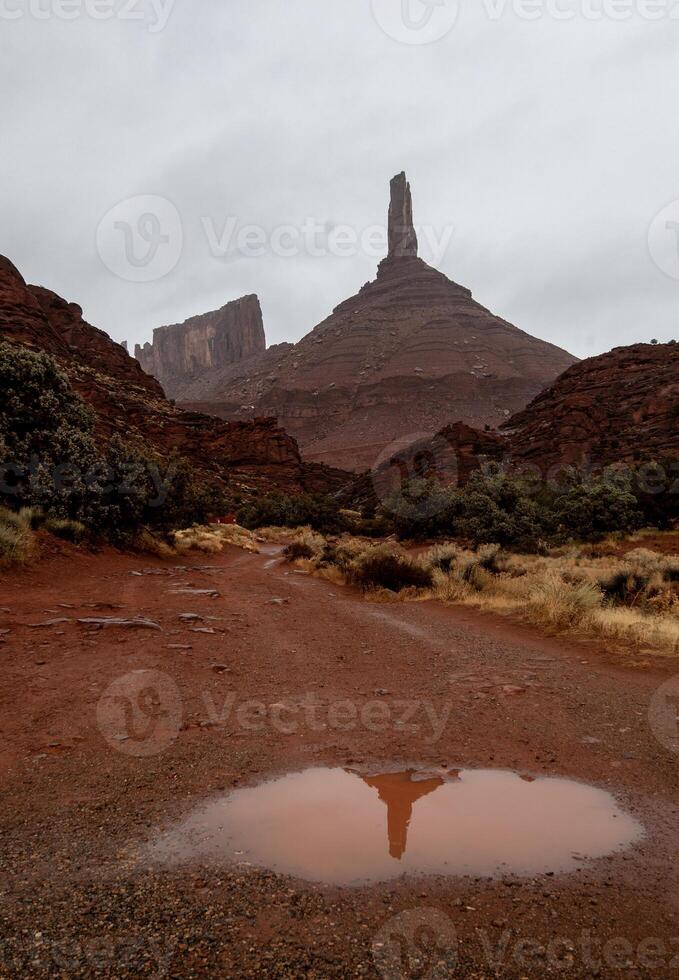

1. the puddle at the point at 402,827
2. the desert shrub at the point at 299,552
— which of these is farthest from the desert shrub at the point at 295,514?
the puddle at the point at 402,827

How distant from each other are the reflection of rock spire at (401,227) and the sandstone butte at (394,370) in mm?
288

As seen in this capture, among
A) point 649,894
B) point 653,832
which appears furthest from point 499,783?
point 649,894

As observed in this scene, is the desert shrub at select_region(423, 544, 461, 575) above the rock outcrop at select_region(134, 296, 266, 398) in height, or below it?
below

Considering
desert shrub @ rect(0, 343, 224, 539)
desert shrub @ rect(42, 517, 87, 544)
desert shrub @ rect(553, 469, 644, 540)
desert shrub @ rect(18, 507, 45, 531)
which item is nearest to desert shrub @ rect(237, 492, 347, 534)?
desert shrub @ rect(553, 469, 644, 540)

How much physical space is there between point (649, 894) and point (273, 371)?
13734 cm

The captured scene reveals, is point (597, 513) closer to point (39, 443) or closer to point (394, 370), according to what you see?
point (39, 443)

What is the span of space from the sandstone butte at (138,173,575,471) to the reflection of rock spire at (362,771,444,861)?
272ft

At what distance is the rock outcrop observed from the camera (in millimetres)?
183000

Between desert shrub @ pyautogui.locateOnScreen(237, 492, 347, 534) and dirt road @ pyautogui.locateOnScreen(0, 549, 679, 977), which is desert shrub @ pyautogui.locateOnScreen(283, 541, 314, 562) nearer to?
dirt road @ pyautogui.locateOnScreen(0, 549, 679, 977)

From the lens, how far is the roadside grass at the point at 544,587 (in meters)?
9.27

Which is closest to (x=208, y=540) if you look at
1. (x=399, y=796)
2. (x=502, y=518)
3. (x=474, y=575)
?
(x=474, y=575)

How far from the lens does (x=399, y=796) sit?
13.5 feet

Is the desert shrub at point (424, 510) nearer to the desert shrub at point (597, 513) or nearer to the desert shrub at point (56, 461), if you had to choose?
the desert shrub at point (597, 513)

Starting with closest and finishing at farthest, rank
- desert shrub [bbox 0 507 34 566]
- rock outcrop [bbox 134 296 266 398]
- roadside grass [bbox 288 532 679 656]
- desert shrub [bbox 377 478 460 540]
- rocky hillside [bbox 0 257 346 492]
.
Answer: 1. roadside grass [bbox 288 532 679 656]
2. desert shrub [bbox 0 507 34 566]
3. desert shrub [bbox 377 478 460 540]
4. rocky hillside [bbox 0 257 346 492]
5. rock outcrop [bbox 134 296 266 398]
